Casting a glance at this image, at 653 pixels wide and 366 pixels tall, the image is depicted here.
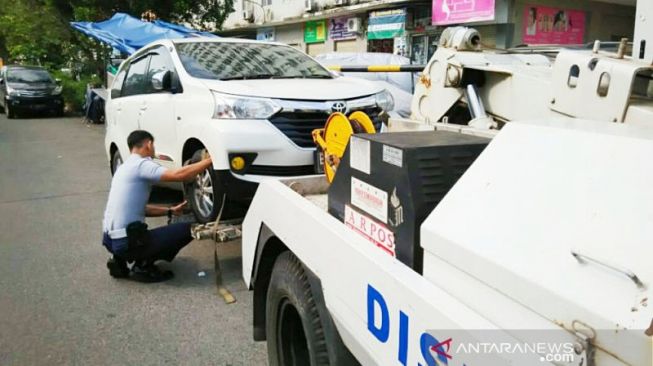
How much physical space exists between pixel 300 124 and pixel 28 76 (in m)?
19.6

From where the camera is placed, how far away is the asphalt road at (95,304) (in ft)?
11.0

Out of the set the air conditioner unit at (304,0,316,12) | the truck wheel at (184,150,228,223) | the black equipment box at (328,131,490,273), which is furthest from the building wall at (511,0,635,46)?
the black equipment box at (328,131,490,273)

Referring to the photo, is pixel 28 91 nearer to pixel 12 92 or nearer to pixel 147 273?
pixel 12 92

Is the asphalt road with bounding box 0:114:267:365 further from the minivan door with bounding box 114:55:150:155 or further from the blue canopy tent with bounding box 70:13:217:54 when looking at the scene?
the blue canopy tent with bounding box 70:13:217:54

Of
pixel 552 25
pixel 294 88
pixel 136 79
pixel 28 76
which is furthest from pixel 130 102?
pixel 28 76

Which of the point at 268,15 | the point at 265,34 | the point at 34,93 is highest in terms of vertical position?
Result: the point at 268,15

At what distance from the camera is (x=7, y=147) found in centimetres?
1243

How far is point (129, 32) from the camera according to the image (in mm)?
12805

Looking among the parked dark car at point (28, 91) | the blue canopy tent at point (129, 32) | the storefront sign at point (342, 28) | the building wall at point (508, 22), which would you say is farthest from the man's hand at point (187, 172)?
the parked dark car at point (28, 91)

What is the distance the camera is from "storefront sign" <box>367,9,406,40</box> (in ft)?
50.5

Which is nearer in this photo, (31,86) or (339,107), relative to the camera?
(339,107)

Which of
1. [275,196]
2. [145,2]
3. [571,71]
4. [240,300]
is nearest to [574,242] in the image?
[571,71]

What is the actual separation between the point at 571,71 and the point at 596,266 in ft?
4.62

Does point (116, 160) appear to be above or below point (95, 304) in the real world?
above
